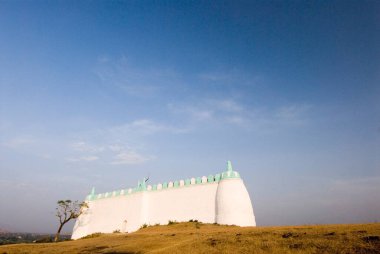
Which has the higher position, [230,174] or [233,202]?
[230,174]

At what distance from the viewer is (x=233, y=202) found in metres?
27.2

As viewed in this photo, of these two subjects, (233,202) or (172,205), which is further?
(172,205)

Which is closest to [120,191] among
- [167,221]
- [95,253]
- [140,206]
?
[140,206]

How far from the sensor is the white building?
27.4 m

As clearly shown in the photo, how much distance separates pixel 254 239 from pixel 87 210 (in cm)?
→ 3509

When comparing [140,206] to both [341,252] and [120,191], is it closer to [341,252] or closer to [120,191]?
[120,191]

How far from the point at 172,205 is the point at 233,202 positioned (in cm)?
799

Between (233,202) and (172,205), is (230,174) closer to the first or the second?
(233,202)

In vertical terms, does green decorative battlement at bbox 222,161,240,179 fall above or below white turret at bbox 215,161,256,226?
above

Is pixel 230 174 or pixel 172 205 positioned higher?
pixel 230 174

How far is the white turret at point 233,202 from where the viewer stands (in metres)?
26.7

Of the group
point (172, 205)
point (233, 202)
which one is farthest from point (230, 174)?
point (172, 205)

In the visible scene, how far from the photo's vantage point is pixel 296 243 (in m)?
11.0

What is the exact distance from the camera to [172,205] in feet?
104
